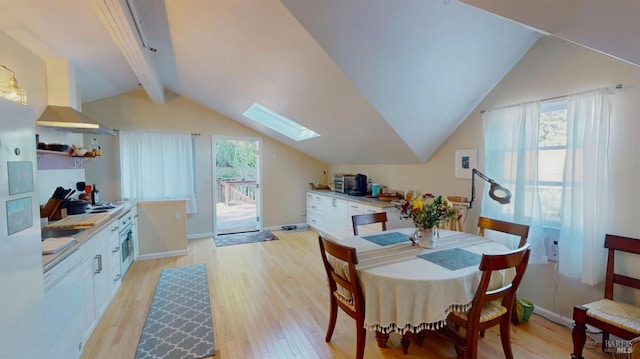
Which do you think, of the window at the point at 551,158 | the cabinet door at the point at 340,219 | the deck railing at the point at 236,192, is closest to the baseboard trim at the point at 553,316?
the window at the point at 551,158

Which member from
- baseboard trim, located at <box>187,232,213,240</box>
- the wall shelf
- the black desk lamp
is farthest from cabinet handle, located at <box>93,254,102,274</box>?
the black desk lamp

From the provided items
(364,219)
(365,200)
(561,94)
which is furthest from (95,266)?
(561,94)

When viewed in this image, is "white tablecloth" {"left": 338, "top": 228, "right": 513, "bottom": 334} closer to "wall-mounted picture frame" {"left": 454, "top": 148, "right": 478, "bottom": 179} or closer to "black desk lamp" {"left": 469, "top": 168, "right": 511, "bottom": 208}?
"black desk lamp" {"left": 469, "top": 168, "right": 511, "bottom": 208}

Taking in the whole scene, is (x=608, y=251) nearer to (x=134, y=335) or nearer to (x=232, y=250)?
(x=134, y=335)

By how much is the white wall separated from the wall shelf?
14.5 ft

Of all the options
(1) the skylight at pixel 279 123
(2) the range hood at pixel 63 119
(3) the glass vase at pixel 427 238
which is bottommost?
(3) the glass vase at pixel 427 238

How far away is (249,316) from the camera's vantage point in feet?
8.86

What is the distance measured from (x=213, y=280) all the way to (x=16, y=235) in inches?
103

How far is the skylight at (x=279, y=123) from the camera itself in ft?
16.6

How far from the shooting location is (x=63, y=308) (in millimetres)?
1739

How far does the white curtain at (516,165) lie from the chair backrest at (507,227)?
0.29m

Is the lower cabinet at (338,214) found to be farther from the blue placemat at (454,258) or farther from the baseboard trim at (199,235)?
the baseboard trim at (199,235)

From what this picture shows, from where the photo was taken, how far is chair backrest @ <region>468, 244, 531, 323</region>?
162 cm

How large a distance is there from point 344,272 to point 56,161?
3.51 meters
